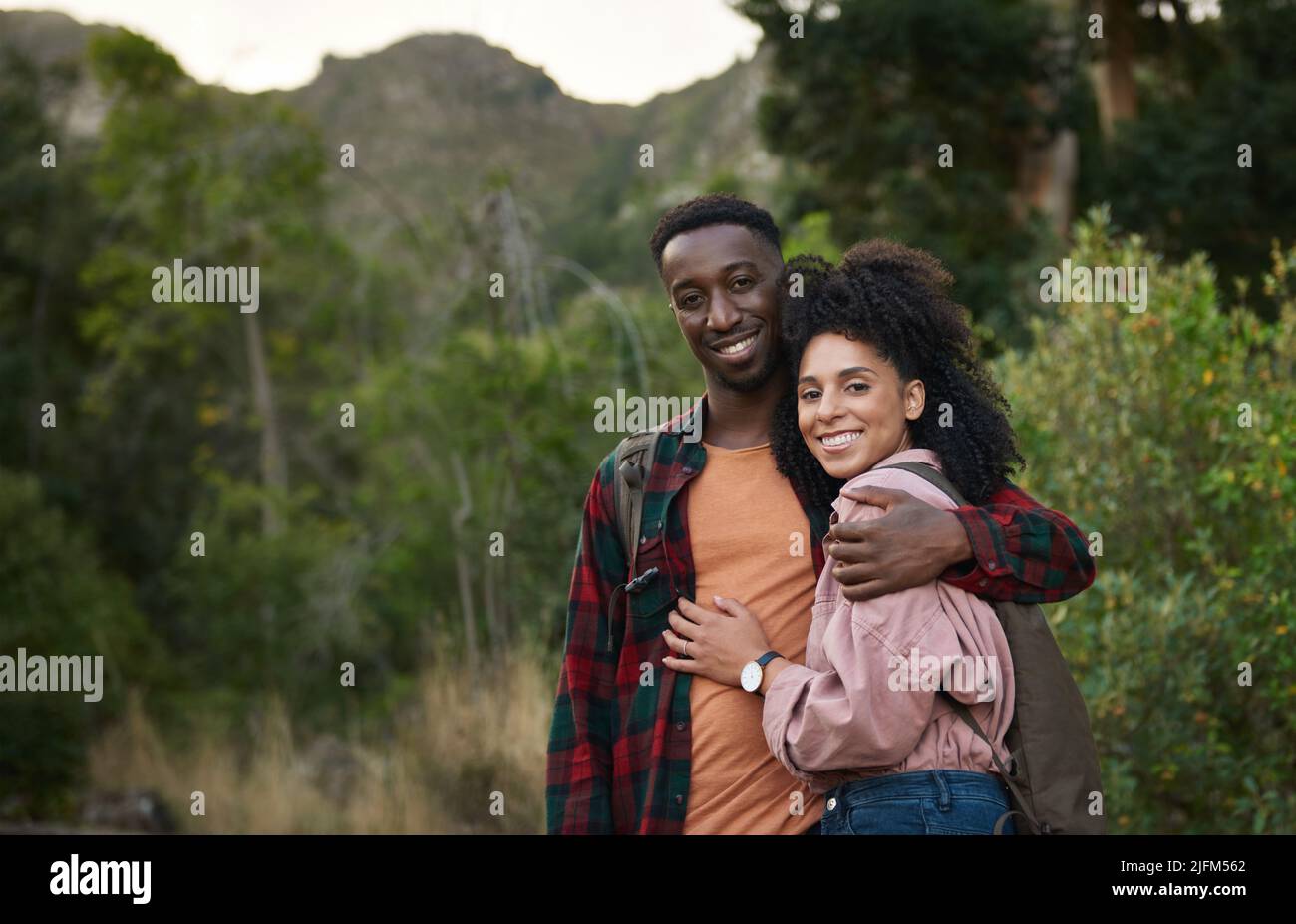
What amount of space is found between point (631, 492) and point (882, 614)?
723 millimetres

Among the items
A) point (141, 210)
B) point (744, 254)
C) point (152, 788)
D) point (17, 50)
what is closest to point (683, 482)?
Result: point (744, 254)

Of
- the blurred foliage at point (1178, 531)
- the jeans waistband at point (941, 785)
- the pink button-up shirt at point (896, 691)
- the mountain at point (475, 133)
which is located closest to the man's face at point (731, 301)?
the pink button-up shirt at point (896, 691)

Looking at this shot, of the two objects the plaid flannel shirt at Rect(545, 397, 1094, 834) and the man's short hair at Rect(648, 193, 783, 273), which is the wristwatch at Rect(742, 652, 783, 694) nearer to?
the plaid flannel shirt at Rect(545, 397, 1094, 834)

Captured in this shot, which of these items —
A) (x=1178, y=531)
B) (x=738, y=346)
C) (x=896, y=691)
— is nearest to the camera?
(x=896, y=691)

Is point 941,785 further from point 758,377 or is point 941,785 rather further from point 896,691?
point 758,377

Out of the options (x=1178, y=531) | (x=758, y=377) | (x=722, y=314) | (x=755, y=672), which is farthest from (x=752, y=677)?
(x=1178, y=531)

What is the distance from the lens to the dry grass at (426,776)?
21.8 ft

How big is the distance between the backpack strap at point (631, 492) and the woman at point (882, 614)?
0.55 ft

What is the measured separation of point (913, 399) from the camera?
2229mm

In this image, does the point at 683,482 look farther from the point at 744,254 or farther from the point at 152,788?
the point at 152,788

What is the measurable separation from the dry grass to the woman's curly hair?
144 inches

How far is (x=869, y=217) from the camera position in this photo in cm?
1321

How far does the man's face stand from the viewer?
2.43m

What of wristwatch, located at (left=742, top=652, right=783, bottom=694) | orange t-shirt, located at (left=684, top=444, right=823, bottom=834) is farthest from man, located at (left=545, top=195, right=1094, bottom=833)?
wristwatch, located at (left=742, top=652, right=783, bottom=694)
